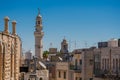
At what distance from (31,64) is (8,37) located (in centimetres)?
2414

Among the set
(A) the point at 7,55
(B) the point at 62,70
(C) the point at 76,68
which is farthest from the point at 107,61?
(A) the point at 7,55

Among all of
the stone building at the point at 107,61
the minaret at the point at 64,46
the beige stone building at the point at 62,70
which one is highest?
the minaret at the point at 64,46

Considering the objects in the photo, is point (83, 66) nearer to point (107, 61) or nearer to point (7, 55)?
point (107, 61)

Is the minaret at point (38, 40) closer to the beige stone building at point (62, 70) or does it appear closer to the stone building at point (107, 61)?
the beige stone building at point (62, 70)

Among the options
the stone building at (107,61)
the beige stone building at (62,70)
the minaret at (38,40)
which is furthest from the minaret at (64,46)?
the stone building at (107,61)

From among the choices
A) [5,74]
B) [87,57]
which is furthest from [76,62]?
[5,74]

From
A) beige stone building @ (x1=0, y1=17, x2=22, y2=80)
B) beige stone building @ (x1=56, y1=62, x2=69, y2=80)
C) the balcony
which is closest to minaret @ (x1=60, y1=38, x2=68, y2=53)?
beige stone building @ (x1=56, y1=62, x2=69, y2=80)

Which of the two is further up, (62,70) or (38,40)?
(38,40)

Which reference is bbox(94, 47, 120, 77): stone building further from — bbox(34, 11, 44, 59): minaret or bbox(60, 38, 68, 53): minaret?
bbox(60, 38, 68, 53): minaret

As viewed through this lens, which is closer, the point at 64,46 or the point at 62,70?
the point at 62,70

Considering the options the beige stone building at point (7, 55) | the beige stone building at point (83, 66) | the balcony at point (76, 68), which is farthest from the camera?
the balcony at point (76, 68)

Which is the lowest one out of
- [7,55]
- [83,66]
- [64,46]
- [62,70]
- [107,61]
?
[62,70]

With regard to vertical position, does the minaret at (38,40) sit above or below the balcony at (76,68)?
above

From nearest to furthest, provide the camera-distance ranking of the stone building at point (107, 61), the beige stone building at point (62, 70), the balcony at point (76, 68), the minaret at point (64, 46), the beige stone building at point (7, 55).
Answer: the beige stone building at point (7, 55), the stone building at point (107, 61), the balcony at point (76, 68), the beige stone building at point (62, 70), the minaret at point (64, 46)
